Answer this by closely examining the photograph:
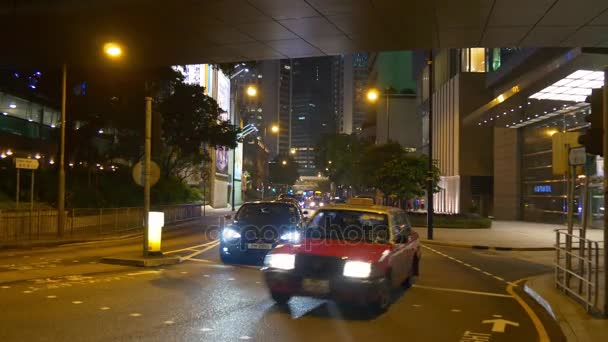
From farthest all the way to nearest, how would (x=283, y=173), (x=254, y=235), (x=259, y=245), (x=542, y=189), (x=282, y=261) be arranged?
(x=283, y=173) < (x=542, y=189) < (x=254, y=235) < (x=259, y=245) < (x=282, y=261)

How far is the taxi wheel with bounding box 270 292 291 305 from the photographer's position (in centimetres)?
890

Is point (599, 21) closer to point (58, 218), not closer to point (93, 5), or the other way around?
point (93, 5)

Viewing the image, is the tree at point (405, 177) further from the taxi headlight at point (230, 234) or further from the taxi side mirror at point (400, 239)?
the taxi side mirror at point (400, 239)

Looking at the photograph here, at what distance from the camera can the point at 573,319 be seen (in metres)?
8.49

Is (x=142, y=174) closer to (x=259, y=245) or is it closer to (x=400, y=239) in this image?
(x=259, y=245)

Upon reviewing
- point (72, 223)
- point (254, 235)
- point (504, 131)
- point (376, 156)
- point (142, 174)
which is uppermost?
point (504, 131)

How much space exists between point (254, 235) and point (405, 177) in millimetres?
24107

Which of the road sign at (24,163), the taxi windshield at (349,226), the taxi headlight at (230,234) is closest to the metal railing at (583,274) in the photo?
the taxi windshield at (349,226)

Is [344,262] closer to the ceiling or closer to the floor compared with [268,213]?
closer to the floor

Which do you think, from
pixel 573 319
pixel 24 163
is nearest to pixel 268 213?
pixel 573 319

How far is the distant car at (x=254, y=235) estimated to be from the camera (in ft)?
47.3

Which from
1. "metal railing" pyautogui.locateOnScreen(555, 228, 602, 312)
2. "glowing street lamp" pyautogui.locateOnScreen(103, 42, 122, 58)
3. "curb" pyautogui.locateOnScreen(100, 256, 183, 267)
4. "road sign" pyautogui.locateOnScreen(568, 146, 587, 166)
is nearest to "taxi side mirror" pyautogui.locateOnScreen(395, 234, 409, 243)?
"metal railing" pyautogui.locateOnScreen(555, 228, 602, 312)

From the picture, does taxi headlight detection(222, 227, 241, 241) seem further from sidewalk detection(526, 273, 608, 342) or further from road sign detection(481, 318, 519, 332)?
road sign detection(481, 318, 519, 332)

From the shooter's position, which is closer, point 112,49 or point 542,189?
point 112,49
